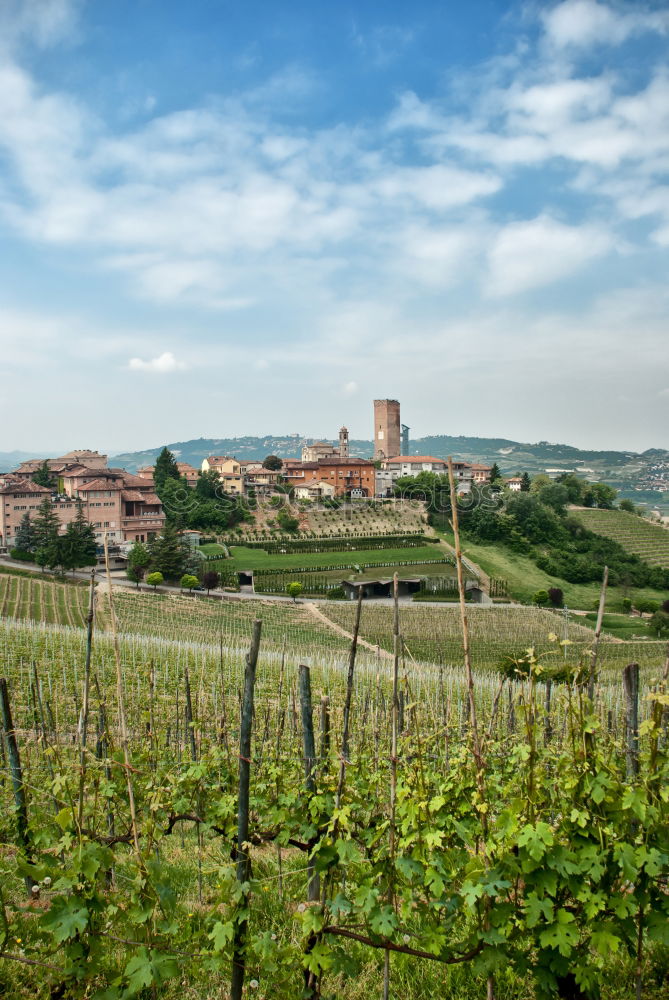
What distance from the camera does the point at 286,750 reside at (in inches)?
234

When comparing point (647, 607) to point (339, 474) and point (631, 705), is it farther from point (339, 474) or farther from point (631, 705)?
point (631, 705)

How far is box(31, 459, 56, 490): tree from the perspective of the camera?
54344 mm

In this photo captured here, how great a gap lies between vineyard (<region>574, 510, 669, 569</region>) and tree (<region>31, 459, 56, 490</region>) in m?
51.4

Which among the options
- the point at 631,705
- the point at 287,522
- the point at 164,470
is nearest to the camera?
the point at 631,705

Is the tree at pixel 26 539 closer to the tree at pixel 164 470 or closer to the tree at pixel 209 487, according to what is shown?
the tree at pixel 164 470

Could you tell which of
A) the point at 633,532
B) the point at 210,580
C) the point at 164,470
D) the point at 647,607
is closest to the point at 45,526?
the point at 210,580

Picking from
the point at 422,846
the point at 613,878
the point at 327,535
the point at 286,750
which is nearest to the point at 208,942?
the point at 422,846

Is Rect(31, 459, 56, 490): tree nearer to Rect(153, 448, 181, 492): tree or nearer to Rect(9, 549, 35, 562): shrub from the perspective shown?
Rect(153, 448, 181, 492): tree

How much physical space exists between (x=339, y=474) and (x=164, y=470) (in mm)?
20215

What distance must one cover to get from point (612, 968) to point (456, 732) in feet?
17.2

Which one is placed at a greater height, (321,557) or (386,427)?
(386,427)

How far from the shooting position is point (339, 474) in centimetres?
7188

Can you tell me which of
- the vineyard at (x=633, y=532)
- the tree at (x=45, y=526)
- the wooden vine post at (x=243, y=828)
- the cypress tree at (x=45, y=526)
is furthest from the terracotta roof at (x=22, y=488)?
the wooden vine post at (x=243, y=828)

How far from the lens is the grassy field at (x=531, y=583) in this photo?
43812mm
